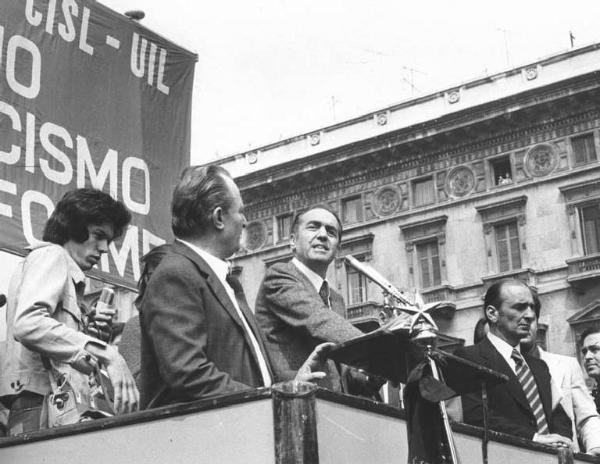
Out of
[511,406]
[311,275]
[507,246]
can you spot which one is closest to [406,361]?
[311,275]

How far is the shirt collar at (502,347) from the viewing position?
500 cm

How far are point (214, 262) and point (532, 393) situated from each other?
209 centimetres

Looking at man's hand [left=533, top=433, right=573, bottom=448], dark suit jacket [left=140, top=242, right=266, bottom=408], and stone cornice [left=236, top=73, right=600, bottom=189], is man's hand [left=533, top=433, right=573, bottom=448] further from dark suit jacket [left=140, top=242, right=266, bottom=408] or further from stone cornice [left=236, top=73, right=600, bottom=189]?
stone cornice [left=236, top=73, right=600, bottom=189]

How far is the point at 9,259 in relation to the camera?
16.5ft

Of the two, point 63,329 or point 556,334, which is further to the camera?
point 556,334

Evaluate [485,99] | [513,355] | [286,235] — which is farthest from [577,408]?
[286,235]

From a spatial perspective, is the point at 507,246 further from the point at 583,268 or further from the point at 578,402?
the point at 578,402

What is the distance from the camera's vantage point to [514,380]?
4723 mm

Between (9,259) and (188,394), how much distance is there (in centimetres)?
245

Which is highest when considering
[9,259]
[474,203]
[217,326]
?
[474,203]

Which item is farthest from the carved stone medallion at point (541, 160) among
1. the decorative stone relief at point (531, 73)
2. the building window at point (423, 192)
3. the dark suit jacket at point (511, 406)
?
the dark suit jacket at point (511, 406)

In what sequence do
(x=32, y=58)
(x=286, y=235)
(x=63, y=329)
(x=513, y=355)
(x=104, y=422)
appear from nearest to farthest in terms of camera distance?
(x=104, y=422) < (x=63, y=329) < (x=513, y=355) < (x=32, y=58) < (x=286, y=235)

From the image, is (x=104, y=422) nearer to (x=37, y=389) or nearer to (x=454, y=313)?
(x=37, y=389)

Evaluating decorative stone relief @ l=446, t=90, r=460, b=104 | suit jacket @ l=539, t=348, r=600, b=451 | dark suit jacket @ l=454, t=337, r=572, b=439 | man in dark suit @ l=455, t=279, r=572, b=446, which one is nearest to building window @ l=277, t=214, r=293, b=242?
decorative stone relief @ l=446, t=90, r=460, b=104
